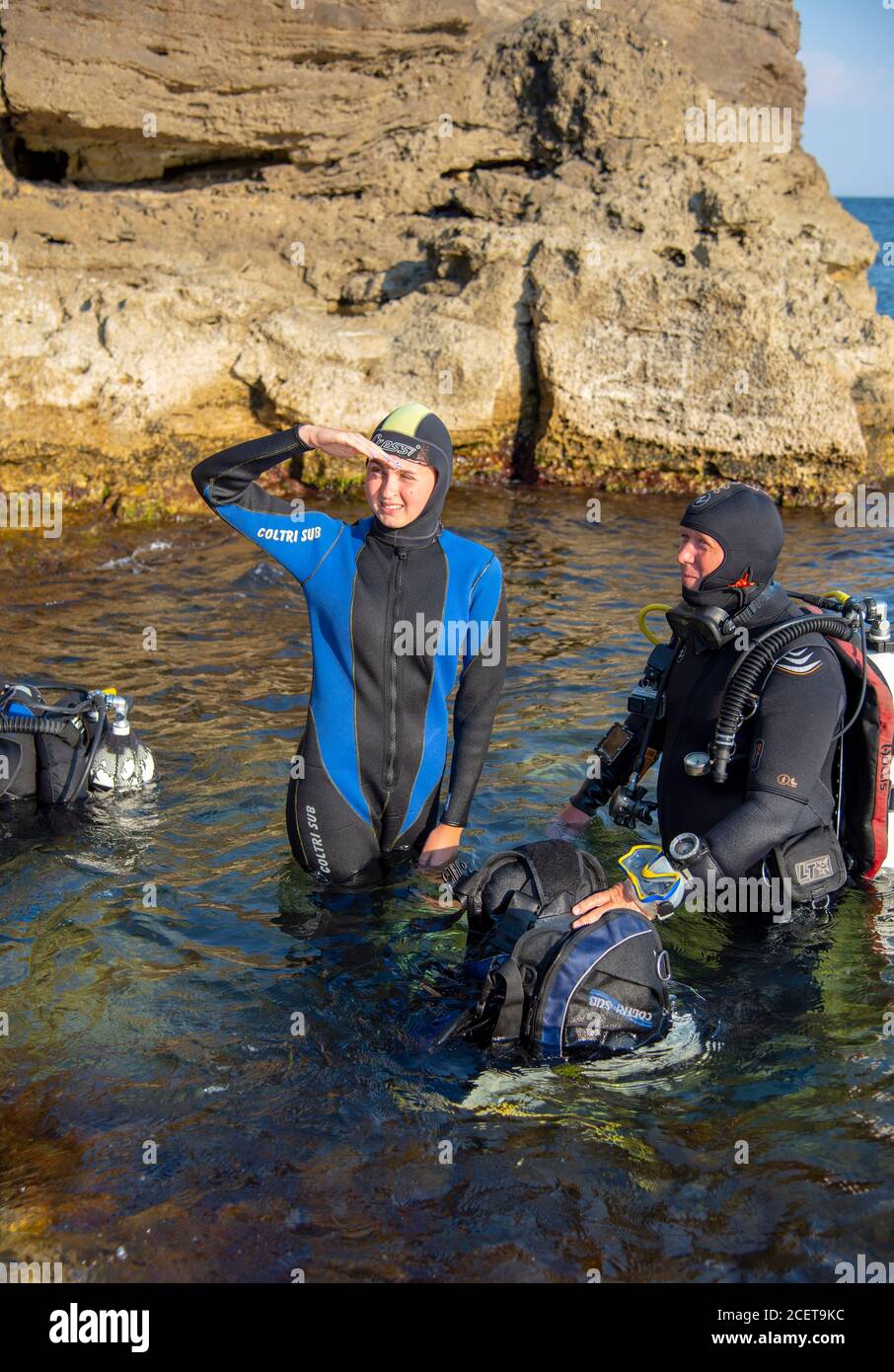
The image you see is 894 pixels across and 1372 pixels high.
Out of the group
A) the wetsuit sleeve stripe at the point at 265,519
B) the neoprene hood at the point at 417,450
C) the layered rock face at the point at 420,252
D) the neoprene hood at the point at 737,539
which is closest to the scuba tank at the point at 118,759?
the wetsuit sleeve stripe at the point at 265,519

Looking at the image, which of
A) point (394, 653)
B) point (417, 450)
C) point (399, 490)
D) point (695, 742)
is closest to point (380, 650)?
point (394, 653)

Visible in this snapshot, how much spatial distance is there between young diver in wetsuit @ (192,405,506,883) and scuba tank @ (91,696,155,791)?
1468mm

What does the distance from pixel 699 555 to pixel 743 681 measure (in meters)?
0.46

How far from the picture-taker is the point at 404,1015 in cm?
399

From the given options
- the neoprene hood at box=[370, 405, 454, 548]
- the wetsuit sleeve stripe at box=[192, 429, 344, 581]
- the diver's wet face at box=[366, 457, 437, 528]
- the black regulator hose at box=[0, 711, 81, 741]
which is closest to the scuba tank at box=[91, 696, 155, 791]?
the black regulator hose at box=[0, 711, 81, 741]

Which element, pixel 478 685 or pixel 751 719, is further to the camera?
pixel 478 685

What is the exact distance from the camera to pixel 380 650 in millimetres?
4391

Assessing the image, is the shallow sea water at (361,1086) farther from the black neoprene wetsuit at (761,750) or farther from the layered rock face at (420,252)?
the layered rock face at (420,252)

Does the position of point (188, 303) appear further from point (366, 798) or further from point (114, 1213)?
point (114, 1213)

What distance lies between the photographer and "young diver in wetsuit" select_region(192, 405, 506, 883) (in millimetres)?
4352

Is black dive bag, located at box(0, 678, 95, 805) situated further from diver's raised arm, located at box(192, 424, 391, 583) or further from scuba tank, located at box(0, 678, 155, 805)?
diver's raised arm, located at box(192, 424, 391, 583)

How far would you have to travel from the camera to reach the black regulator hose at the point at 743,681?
3893 mm

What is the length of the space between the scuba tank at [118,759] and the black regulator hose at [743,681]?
2.95m

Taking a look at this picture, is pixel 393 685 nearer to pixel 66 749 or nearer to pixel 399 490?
pixel 399 490
